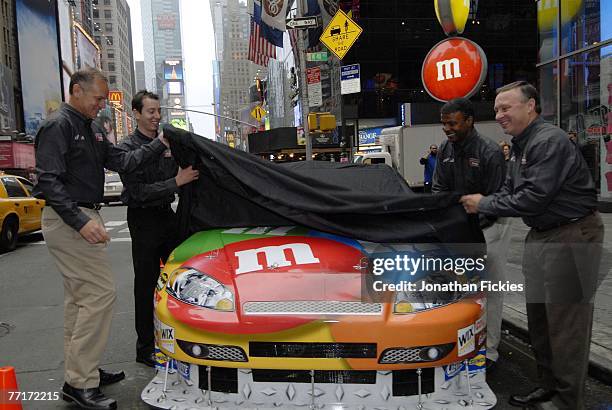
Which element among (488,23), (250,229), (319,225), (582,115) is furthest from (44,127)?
(488,23)

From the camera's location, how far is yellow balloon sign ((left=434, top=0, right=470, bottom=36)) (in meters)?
6.59

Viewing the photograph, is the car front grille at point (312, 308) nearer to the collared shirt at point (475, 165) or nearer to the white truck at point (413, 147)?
the collared shirt at point (475, 165)

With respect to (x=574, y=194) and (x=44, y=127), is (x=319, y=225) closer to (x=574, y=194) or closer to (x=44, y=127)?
(x=574, y=194)

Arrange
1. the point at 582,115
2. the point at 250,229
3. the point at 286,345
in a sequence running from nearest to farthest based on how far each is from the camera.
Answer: the point at 286,345 < the point at 250,229 < the point at 582,115

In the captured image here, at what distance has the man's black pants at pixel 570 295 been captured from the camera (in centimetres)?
282

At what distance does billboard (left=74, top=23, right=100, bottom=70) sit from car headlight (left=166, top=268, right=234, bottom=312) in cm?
7811

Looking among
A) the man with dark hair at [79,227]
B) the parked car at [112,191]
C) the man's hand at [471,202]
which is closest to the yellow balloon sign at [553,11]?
the man's hand at [471,202]

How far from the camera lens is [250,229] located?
11.4 ft

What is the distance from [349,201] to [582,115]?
12.0 meters

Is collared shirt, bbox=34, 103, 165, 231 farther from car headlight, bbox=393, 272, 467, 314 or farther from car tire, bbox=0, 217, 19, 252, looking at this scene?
car tire, bbox=0, 217, 19, 252

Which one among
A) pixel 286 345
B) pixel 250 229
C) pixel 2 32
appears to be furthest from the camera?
pixel 2 32

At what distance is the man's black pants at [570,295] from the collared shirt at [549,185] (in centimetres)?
9

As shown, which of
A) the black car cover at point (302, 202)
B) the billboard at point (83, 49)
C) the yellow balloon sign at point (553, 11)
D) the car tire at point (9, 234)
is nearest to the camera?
the black car cover at point (302, 202)

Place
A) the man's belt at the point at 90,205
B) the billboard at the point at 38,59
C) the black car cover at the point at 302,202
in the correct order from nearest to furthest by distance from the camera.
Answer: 1. the black car cover at the point at 302,202
2. the man's belt at the point at 90,205
3. the billboard at the point at 38,59
